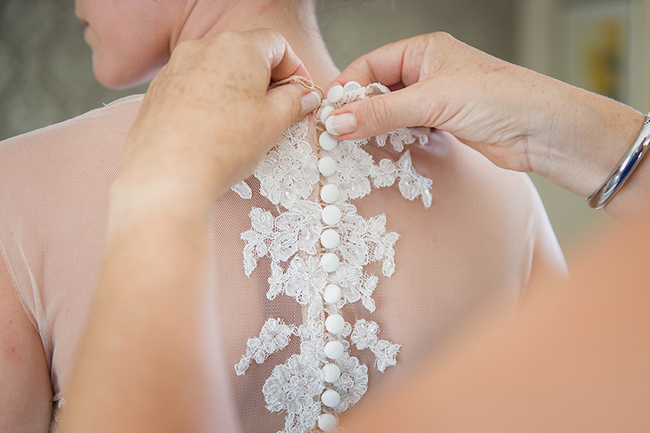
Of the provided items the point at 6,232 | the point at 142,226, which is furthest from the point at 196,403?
the point at 6,232

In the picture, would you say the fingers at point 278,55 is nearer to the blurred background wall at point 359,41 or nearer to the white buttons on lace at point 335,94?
the white buttons on lace at point 335,94

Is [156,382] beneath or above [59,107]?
above

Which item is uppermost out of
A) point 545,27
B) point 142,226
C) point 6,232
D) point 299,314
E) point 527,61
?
point 142,226

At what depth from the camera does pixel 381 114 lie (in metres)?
0.77

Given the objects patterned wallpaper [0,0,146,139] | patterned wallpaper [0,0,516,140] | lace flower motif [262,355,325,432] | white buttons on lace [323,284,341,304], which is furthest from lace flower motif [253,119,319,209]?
patterned wallpaper [0,0,146,139]

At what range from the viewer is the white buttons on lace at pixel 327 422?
78cm

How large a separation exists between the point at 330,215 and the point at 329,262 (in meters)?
0.07

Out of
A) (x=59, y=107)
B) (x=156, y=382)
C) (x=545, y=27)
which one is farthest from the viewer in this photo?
(x=545, y=27)

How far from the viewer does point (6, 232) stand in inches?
27.3

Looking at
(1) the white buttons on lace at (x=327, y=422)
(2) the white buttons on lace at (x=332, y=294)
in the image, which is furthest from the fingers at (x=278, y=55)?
(1) the white buttons on lace at (x=327, y=422)

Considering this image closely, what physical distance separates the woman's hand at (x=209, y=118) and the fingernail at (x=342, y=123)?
0.14 feet

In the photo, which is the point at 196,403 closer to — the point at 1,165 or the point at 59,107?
the point at 1,165

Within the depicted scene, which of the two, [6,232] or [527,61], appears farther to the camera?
[527,61]

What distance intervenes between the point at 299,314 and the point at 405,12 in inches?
124
